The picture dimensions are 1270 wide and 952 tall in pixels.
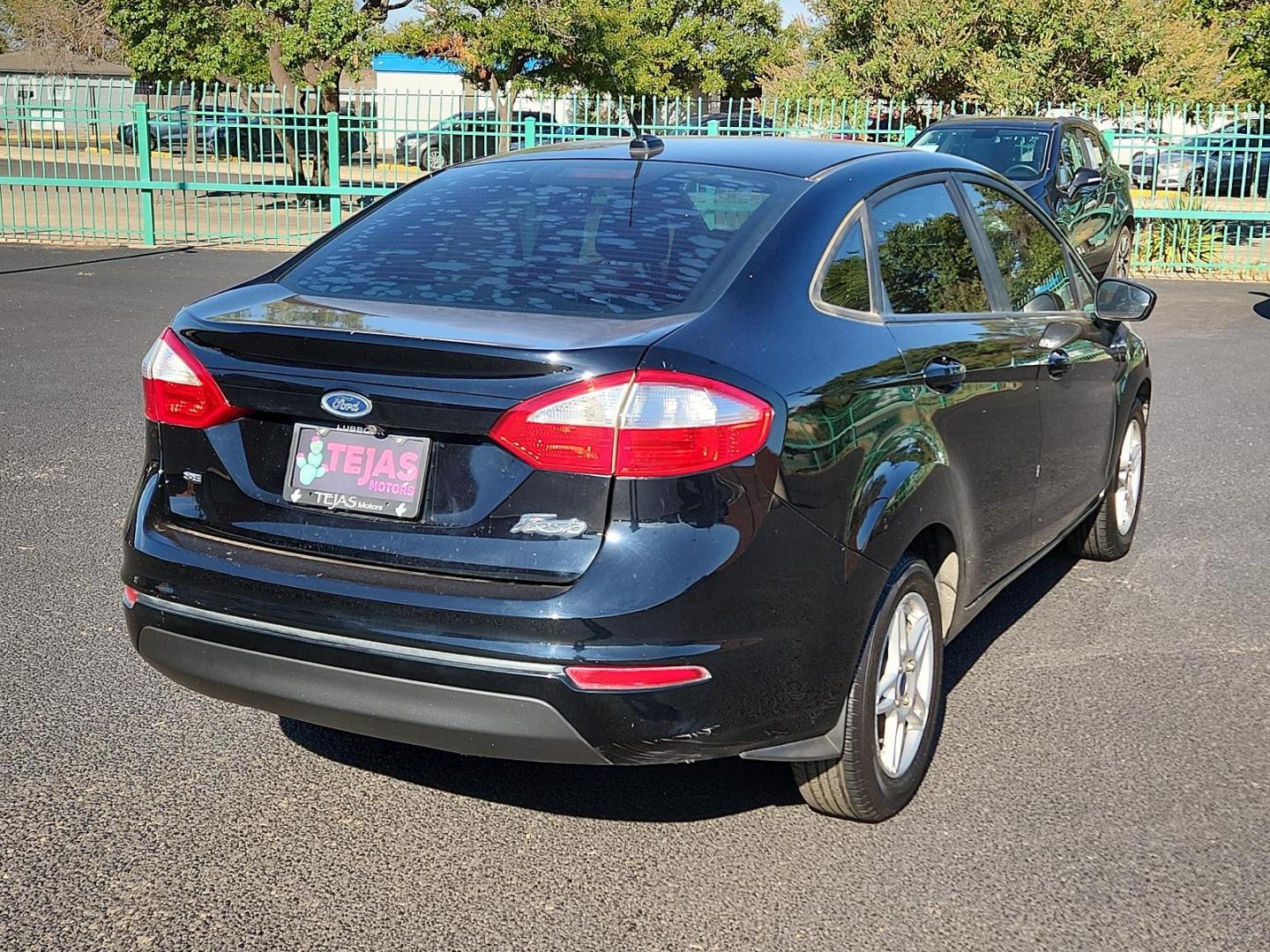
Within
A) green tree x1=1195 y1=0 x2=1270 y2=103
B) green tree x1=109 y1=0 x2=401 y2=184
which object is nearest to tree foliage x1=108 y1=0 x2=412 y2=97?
green tree x1=109 y1=0 x2=401 y2=184

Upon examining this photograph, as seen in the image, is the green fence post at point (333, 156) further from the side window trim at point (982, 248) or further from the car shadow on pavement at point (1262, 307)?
the side window trim at point (982, 248)

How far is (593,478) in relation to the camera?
2.84 m

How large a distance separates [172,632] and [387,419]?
30.1 inches

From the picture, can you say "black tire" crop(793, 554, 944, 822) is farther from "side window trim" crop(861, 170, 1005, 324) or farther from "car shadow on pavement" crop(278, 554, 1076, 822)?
"side window trim" crop(861, 170, 1005, 324)

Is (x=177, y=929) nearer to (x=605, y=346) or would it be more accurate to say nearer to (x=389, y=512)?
(x=389, y=512)

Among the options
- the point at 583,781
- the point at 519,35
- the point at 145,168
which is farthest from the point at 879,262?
the point at 519,35

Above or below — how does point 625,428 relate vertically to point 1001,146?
below

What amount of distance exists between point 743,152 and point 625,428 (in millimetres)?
1448

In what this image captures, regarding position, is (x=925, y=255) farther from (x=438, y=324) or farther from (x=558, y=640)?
(x=558, y=640)

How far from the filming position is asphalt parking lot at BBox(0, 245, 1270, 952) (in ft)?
10.1

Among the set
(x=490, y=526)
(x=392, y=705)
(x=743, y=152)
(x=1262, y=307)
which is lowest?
(x=1262, y=307)

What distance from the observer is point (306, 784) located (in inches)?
146

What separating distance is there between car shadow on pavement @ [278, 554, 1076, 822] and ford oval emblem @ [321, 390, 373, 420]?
1196 millimetres

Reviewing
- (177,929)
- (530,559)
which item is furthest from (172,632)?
(530,559)
